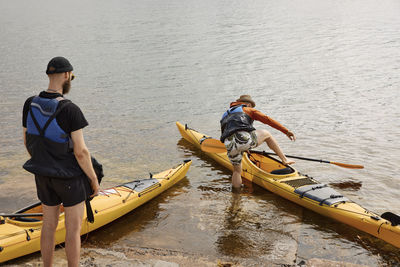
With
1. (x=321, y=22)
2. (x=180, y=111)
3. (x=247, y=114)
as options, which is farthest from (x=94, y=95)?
(x=321, y=22)

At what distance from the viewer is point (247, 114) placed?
6.60 m

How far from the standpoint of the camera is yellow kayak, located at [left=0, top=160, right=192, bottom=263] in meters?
4.61

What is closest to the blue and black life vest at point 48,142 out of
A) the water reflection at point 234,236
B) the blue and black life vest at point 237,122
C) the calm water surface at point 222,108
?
the calm water surface at point 222,108

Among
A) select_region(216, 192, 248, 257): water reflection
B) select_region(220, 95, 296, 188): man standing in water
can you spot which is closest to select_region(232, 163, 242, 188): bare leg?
select_region(220, 95, 296, 188): man standing in water

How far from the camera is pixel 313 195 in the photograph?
619 centimetres

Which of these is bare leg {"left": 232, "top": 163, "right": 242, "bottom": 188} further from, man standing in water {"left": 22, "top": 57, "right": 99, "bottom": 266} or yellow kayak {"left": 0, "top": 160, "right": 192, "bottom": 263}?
man standing in water {"left": 22, "top": 57, "right": 99, "bottom": 266}

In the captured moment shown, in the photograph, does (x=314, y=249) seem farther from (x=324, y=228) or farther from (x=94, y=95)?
(x=94, y=95)

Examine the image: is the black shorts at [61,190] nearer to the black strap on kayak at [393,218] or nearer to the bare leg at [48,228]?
the bare leg at [48,228]

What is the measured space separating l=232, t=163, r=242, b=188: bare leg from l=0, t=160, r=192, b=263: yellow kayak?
3.32 ft

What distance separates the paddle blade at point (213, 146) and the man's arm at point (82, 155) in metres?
4.80

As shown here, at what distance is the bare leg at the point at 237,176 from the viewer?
6904mm

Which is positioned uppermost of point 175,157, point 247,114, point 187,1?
point 187,1

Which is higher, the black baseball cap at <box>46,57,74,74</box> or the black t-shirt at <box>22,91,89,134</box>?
the black baseball cap at <box>46,57,74,74</box>

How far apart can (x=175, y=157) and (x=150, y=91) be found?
7.12m
